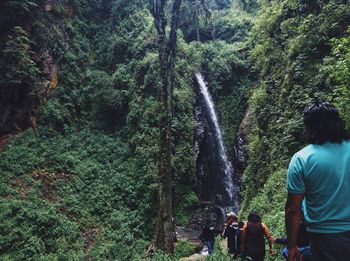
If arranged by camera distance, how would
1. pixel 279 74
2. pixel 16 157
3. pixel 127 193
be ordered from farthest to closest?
1. pixel 127 193
2. pixel 16 157
3. pixel 279 74

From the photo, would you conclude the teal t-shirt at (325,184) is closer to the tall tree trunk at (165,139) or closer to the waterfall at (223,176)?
the tall tree trunk at (165,139)

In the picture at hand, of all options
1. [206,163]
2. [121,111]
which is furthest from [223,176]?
[121,111]

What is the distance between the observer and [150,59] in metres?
22.3

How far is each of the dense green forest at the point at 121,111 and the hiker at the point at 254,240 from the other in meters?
0.54

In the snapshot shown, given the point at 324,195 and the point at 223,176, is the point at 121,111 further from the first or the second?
the point at 324,195

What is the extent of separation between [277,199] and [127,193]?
9230 mm

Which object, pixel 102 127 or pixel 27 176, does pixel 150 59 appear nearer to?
pixel 102 127

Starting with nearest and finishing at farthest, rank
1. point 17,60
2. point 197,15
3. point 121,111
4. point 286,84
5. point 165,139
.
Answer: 1. point 165,139
2. point 286,84
3. point 17,60
4. point 121,111
5. point 197,15

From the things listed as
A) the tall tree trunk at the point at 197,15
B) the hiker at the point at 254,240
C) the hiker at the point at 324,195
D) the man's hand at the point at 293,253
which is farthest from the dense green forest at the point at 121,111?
the hiker at the point at 324,195

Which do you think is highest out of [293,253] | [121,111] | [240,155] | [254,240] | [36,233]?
[121,111]

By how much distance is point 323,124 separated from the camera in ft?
9.09

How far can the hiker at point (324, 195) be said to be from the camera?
101 inches

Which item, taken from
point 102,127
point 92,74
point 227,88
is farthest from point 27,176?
point 227,88

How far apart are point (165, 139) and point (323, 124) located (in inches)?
336
